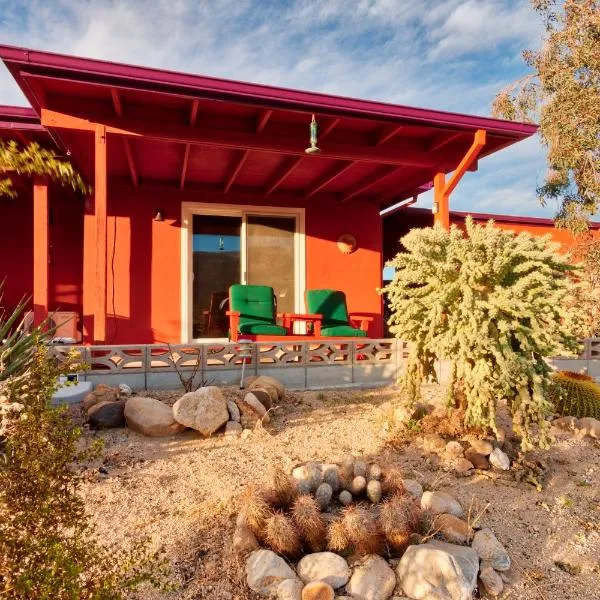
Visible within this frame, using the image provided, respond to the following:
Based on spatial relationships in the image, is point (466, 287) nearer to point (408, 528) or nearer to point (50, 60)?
point (408, 528)

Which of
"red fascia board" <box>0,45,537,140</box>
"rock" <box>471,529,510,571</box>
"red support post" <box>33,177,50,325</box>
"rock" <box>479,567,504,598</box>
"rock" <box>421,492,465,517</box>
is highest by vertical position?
"red fascia board" <box>0,45,537,140</box>

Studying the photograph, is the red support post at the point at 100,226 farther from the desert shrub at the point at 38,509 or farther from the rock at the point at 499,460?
the rock at the point at 499,460

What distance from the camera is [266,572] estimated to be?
196 cm

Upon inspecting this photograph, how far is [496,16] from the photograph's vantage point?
26.6ft

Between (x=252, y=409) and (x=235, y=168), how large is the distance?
11.1 ft

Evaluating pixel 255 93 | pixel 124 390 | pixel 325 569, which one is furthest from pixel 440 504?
pixel 255 93

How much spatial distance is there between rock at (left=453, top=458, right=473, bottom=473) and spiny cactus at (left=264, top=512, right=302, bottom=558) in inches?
54.4

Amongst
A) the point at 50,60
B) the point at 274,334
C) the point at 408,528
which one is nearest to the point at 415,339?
the point at 408,528

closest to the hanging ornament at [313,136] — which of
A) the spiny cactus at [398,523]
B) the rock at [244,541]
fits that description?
the spiny cactus at [398,523]

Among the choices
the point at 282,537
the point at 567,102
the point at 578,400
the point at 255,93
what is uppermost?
the point at 567,102

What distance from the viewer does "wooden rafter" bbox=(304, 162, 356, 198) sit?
19.4ft

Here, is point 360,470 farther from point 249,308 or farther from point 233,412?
point 249,308

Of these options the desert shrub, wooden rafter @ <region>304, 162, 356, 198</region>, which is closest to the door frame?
wooden rafter @ <region>304, 162, 356, 198</region>

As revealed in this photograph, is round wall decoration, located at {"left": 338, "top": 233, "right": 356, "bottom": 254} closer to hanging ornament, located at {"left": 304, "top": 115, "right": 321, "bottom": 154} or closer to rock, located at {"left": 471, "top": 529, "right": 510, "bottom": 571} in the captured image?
hanging ornament, located at {"left": 304, "top": 115, "right": 321, "bottom": 154}
